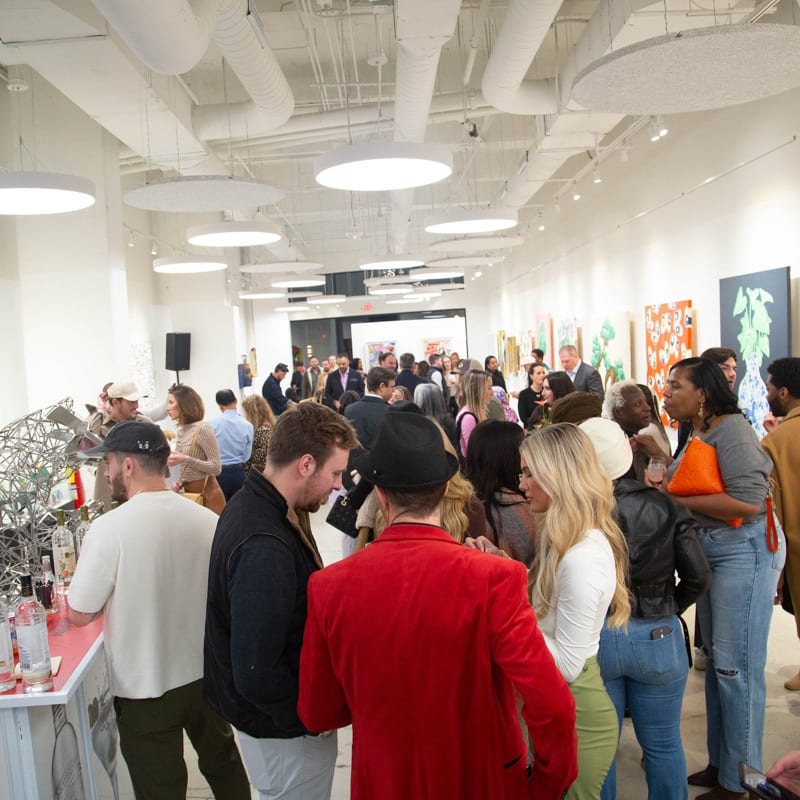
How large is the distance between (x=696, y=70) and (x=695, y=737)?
3.14m

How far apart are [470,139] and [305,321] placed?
50.1 ft

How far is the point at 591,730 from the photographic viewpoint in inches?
87.5

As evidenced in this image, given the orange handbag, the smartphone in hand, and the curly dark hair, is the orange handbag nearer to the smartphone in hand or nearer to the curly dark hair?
the curly dark hair

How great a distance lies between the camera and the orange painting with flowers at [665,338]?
26.0 ft

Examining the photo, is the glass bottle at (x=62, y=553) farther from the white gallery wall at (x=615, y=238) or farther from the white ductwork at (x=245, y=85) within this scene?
the white gallery wall at (x=615, y=238)

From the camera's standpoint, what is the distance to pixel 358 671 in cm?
163

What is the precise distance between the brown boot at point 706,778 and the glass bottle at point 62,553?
2865mm

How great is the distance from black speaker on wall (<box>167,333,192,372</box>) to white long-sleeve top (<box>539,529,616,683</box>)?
39.5 feet

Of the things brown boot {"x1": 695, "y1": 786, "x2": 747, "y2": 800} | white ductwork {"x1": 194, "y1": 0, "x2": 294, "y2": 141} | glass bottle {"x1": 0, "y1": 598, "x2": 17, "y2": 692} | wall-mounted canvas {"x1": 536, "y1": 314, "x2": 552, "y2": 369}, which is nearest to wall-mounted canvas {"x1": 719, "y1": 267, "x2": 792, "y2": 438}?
brown boot {"x1": 695, "y1": 786, "x2": 747, "y2": 800}

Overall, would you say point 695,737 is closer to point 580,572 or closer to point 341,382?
point 580,572

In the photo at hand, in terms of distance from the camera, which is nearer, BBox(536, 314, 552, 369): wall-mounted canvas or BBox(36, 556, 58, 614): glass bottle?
BBox(36, 556, 58, 614): glass bottle

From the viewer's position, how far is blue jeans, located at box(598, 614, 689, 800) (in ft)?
8.02

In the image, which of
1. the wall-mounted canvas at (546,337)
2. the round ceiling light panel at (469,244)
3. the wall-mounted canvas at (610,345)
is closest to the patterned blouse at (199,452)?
the round ceiling light panel at (469,244)

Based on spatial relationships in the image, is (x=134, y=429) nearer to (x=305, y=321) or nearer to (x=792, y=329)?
(x=792, y=329)
